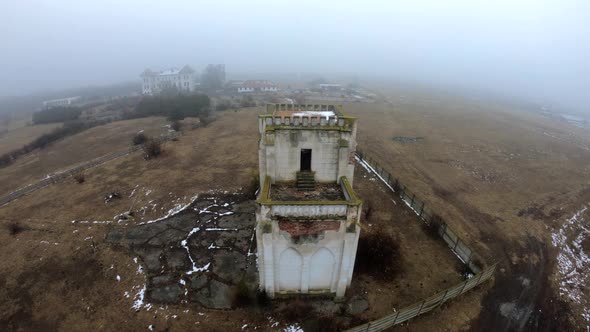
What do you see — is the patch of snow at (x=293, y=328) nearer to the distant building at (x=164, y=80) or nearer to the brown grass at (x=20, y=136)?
the brown grass at (x=20, y=136)

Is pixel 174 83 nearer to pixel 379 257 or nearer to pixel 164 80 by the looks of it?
pixel 164 80

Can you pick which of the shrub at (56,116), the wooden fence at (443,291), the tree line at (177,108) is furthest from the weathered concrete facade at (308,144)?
the shrub at (56,116)

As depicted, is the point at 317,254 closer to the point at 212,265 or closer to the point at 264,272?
the point at 264,272

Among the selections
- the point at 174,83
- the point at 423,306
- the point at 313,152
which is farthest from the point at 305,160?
the point at 174,83

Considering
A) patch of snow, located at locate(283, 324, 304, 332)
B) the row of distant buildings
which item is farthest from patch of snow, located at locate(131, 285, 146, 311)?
the row of distant buildings

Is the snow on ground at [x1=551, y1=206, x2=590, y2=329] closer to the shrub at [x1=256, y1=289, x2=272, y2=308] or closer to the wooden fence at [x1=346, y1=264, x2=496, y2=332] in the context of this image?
the wooden fence at [x1=346, y1=264, x2=496, y2=332]
